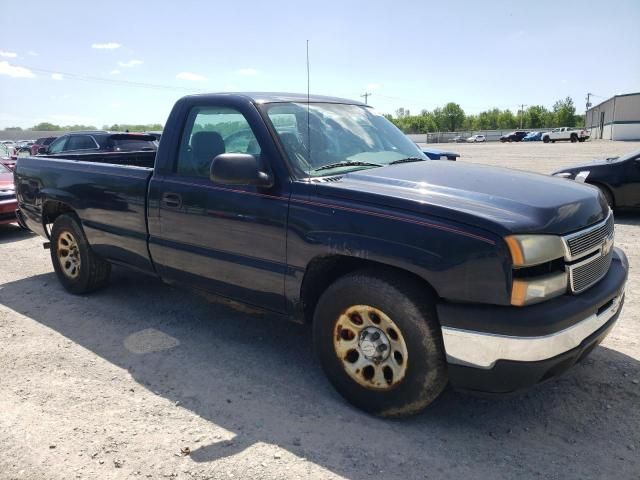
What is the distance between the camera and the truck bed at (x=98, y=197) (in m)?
4.33

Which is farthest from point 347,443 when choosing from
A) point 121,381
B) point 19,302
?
point 19,302

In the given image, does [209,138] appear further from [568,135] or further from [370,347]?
[568,135]

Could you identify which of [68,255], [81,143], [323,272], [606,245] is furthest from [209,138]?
[81,143]

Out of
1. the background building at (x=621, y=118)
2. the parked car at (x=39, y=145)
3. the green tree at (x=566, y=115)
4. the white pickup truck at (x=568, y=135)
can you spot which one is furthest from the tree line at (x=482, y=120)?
the parked car at (x=39, y=145)

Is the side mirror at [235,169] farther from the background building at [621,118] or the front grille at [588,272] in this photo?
the background building at [621,118]

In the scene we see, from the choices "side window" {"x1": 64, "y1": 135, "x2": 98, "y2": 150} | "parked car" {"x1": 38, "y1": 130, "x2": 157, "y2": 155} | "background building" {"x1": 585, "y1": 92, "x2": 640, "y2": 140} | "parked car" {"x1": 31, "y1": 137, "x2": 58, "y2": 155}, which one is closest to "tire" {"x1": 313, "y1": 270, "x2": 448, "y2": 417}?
"parked car" {"x1": 38, "y1": 130, "x2": 157, "y2": 155}

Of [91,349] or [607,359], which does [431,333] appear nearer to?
[607,359]

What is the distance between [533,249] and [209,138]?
Answer: 7.96 ft

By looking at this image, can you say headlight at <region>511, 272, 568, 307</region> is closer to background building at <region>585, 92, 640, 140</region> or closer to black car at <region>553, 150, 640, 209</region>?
black car at <region>553, 150, 640, 209</region>

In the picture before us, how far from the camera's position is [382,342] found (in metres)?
2.93

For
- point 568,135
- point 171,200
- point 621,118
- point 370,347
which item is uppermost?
point 621,118

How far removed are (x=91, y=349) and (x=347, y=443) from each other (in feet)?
7.49

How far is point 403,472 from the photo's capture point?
102 inches

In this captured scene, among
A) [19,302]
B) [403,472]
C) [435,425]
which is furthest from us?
[19,302]
